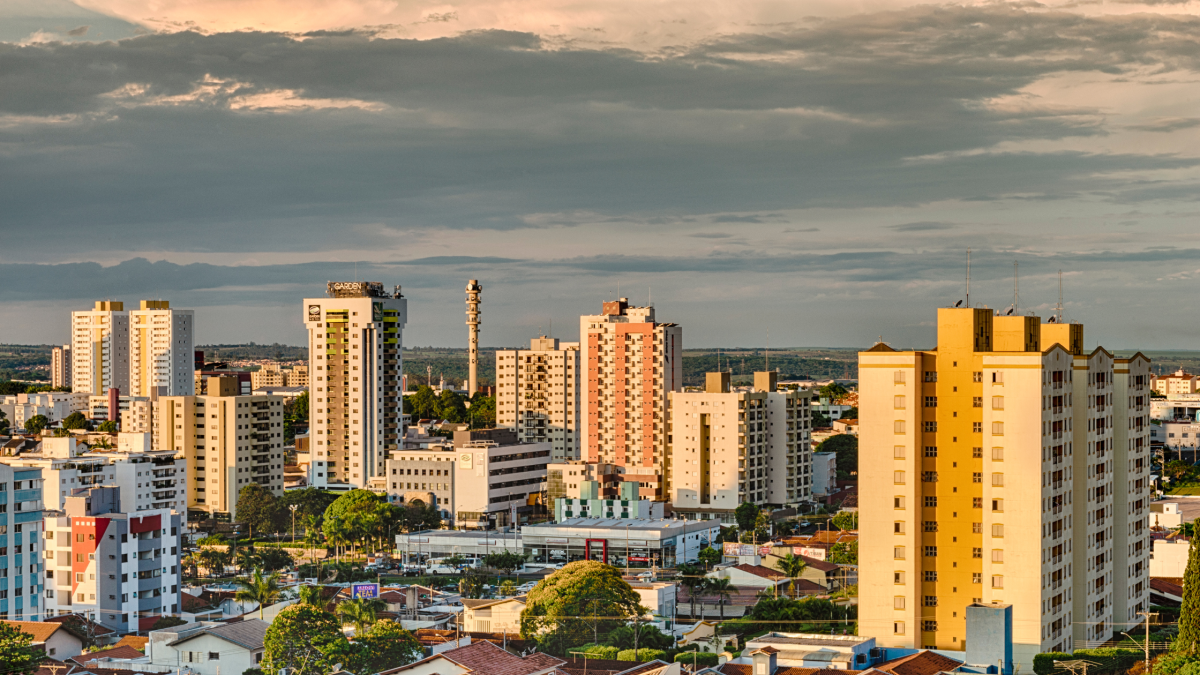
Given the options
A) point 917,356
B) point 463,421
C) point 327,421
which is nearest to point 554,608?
point 917,356

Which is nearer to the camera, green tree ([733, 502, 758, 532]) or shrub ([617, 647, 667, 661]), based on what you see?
shrub ([617, 647, 667, 661])

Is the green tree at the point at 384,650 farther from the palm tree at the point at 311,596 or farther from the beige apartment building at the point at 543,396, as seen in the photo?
the beige apartment building at the point at 543,396

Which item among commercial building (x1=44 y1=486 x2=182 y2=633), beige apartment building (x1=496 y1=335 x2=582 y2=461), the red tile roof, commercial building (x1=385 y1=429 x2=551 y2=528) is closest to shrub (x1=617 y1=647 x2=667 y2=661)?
the red tile roof

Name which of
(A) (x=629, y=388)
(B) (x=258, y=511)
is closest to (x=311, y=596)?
(B) (x=258, y=511)

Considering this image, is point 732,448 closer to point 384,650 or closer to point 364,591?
point 364,591

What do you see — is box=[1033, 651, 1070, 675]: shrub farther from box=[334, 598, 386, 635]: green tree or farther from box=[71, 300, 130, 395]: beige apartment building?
box=[71, 300, 130, 395]: beige apartment building

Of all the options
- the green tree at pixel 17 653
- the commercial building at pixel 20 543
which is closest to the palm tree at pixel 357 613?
the commercial building at pixel 20 543

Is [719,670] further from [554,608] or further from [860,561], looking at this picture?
[554,608]
